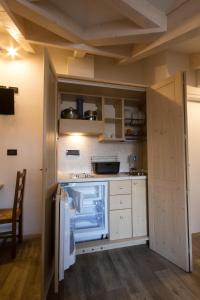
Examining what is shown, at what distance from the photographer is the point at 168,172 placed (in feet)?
7.30

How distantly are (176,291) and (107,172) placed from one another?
5.24 ft

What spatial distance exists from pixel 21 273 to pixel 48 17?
2641mm

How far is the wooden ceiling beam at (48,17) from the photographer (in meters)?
1.69

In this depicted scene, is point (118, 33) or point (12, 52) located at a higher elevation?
point (12, 52)

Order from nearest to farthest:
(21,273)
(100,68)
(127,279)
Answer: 1. (127,279)
2. (21,273)
3. (100,68)

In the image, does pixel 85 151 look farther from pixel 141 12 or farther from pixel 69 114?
pixel 141 12

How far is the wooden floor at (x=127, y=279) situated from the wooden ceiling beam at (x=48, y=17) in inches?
102

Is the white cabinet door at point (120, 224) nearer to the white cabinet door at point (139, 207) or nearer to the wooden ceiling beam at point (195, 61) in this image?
the white cabinet door at point (139, 207)

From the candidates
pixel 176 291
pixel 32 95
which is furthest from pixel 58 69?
pixel 176 291

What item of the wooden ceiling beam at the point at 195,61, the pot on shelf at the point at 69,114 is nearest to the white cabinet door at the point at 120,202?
the pot on shelf at the point at 69,114

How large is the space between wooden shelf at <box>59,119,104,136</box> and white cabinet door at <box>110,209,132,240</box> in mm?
1166

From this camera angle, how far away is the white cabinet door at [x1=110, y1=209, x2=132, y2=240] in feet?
8.05

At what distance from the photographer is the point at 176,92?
6.97 feet

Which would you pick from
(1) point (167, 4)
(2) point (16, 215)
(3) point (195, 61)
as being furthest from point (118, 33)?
(2) point (16, 215)
